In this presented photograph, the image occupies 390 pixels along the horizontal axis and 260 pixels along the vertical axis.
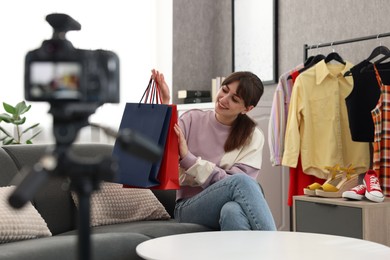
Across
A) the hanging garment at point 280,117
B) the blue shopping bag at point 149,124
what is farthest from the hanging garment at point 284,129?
the blue shopping bag at point 149,124

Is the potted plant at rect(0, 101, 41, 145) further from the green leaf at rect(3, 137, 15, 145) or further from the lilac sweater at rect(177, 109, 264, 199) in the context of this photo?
the lilac sweater at rect(177, 109, 264, 199)

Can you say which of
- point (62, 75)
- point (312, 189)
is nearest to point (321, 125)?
point (312, 189)

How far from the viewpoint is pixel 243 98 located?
8.30 feet

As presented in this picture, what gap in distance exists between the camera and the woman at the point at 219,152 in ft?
7.64

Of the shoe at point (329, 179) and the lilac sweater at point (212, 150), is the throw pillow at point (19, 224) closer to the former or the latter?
the lilac sweater at point (212, 150)

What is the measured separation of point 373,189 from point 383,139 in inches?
11.0

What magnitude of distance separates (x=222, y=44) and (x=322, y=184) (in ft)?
6.15

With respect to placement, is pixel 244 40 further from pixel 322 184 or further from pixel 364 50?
pixel 322 184

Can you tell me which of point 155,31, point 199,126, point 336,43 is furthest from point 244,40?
point 199,126

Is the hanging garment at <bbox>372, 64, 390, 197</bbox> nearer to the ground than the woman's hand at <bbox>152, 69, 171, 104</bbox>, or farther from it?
nearer to the ground

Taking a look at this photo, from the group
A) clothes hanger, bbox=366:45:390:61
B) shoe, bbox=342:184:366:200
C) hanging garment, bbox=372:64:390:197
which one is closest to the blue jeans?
shoe, bbox=342:184:366:200

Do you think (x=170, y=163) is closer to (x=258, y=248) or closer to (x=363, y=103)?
(x=258, y=248)

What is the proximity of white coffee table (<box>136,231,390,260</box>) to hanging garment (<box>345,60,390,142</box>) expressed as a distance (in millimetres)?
1313

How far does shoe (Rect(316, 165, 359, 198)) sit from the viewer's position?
3.07 meters
